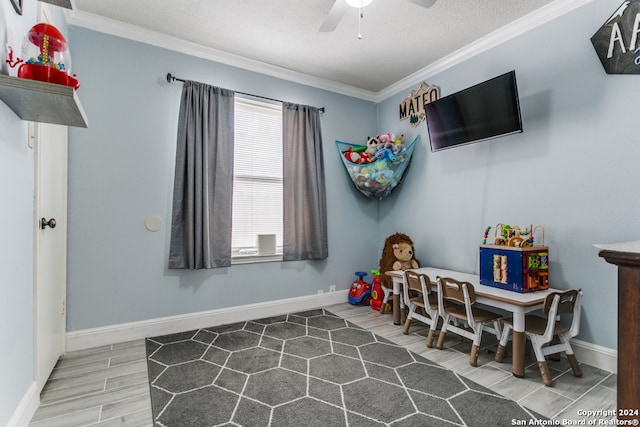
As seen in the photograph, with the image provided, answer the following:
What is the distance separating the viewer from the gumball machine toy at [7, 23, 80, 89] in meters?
1.28

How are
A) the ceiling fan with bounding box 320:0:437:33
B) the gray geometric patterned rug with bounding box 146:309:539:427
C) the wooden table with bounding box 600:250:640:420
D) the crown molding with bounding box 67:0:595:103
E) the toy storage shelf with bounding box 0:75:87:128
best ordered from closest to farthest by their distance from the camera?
the wooden table with bounding box 600:250:640:420
the toy storage shelf with bounding box 0:75:87:128
the gray geometric patterned rug with bounding box 146:309:539:427
the ceiling fan with bounding box 320:0:437:33
the crown molding with bounding box 67:0:595:103

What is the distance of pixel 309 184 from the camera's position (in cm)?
354

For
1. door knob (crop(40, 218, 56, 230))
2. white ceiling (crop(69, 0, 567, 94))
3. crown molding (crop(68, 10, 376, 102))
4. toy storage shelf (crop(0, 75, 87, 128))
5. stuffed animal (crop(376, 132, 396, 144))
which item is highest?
white ceiling (crop(69, 0, 567, 94))

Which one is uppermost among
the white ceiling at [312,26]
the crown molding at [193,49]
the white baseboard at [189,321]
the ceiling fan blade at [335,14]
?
the white ceiling at [312,26]

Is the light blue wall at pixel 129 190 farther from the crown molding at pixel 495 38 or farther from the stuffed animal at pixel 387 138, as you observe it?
the crown molding at pixel 495 38

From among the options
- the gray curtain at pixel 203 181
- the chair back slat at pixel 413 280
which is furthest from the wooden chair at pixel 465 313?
the gray curtain at pixel 203 181

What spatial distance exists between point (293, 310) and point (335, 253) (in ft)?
2.70

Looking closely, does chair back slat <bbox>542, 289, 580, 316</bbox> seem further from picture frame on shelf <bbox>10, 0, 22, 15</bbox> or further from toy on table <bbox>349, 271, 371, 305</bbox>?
picture frame on shelf <bbox>10, 0, 22, 15</bbox>

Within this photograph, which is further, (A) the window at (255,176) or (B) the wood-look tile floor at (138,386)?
(A) the window at (255,176)

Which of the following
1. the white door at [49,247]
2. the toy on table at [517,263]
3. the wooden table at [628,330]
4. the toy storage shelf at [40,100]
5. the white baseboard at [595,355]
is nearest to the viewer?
the wooden table at [628,330]

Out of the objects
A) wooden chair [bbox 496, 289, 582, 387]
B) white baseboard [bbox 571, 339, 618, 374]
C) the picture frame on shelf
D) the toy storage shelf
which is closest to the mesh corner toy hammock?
wooden chair [bbox 496, 289, 582, 387]

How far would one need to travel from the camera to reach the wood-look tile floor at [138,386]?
167cm

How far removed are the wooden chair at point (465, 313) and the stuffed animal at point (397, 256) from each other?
2.40 ft

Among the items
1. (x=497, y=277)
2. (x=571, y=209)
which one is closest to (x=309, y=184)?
(x=497, y=277)
